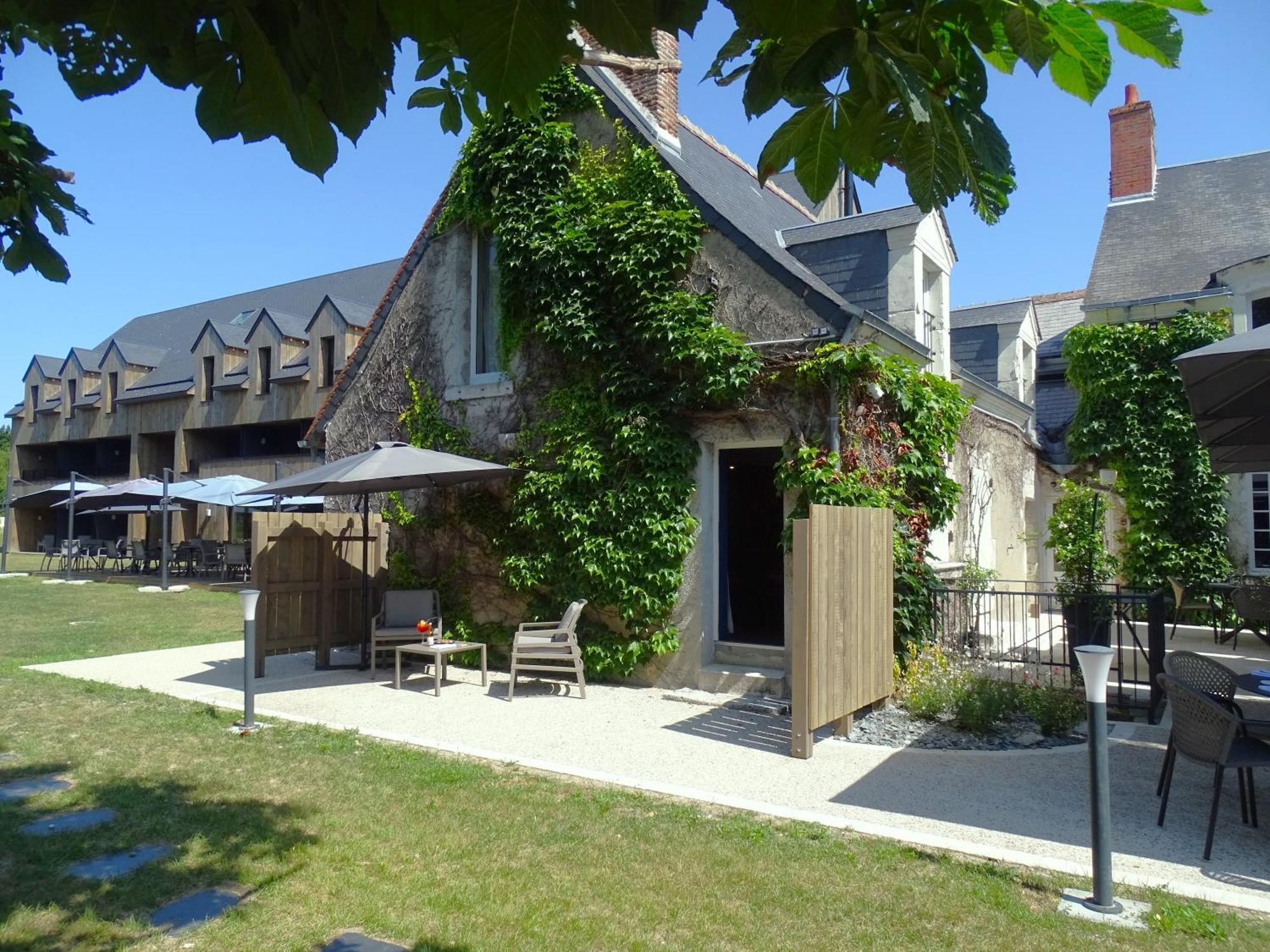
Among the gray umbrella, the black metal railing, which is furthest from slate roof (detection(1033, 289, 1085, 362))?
the gray umbrella

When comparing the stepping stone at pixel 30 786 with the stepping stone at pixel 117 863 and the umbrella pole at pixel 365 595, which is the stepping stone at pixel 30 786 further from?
the umbrella pole at pixel 365 595

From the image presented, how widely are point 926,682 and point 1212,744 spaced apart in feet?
10.7

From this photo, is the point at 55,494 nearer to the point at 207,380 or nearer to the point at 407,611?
the point at 207,380

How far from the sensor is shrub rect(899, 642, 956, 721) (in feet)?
25.6

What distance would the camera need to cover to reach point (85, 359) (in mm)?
39281

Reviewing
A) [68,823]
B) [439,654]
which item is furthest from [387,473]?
[68,823]

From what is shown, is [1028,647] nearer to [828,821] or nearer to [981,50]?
[828,821]

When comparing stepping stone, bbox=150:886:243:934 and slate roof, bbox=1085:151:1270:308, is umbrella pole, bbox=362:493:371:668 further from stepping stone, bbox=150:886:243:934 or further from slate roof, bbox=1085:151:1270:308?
slate roof, bbox=1085:151:1270:308

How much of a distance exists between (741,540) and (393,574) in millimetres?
4698

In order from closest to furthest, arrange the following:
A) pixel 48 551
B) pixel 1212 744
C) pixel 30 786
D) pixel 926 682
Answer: pixel 1212 744 < pixel 30 786 < pixel 926 682 < pixel 48 551

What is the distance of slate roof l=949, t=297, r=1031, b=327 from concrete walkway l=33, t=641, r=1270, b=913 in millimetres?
9603

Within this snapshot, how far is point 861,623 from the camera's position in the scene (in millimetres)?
7570

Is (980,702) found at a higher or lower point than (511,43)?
lower

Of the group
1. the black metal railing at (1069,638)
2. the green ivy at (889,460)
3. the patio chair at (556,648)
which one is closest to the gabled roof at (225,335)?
the patio chair at (556,648)
